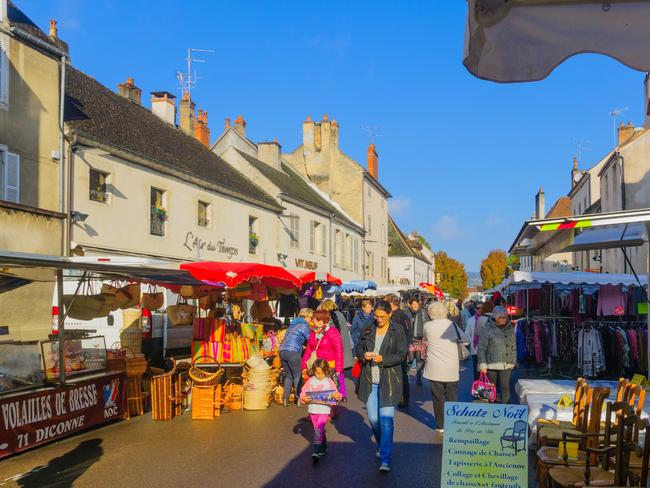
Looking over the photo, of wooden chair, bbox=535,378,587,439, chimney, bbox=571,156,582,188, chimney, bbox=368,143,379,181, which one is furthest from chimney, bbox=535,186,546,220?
wooden chair, bbox=535,378,587,439

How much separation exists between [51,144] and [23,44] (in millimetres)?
2525

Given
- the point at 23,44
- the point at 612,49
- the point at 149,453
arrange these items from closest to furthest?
the point at 612,49, the point at 149,453, the point at 23,44

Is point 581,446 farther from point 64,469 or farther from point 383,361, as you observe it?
point 64,469

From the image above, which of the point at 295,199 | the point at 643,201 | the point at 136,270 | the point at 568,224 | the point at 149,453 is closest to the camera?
the point at 568,224

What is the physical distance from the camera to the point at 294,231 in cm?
3181

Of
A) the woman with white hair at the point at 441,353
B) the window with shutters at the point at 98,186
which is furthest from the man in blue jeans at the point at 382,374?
the window with shutters at the point at 98,186

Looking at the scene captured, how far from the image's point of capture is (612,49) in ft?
9.33

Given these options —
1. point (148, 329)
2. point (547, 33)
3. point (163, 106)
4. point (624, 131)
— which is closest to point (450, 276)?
point (624, 131)

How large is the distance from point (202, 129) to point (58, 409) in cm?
2481

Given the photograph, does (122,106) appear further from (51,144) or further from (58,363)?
(58,363)

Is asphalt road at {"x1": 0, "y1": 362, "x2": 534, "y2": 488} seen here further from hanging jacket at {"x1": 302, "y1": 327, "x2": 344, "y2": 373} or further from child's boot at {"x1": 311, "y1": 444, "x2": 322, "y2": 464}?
hanging jacket at {"x1": 302, "y1": 327, "x2": 344, "y2": 373}

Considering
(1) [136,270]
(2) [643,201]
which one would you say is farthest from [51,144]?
(2) [643,201]

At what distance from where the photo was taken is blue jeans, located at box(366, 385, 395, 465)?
7.04 meters

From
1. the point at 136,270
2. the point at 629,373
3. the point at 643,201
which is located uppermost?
the point at 643,201
